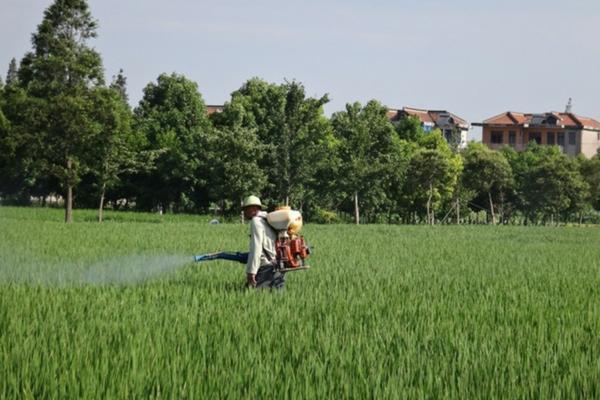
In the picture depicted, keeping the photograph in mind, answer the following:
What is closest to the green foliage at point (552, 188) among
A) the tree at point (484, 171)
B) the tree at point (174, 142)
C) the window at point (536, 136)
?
the tree at point (484, 171)

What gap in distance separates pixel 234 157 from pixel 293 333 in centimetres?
3332

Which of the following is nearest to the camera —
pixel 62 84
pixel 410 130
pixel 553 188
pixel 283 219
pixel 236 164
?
pixel 283 219

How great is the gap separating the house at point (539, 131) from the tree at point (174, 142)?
4208cm

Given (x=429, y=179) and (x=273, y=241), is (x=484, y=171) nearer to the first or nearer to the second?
(x=429, y=179)

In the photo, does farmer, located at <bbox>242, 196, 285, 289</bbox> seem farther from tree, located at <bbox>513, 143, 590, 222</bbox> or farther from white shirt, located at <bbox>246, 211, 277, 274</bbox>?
tree, located at <bbox>513, 143, 590, 222</bbox>

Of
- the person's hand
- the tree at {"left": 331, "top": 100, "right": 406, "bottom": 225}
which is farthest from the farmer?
the tree at {"left": 331, "top": 100, "right": 406, "bottom": 225}

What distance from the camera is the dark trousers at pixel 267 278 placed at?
9.05 meters

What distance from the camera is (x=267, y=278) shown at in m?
9.12

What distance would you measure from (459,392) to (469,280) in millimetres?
7610

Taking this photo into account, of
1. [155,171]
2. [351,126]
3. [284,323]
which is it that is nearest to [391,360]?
[284,323]

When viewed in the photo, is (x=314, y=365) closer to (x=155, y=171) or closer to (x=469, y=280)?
(x=469, y=280)

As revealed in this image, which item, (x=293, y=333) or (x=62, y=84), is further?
(x=62, y=84)

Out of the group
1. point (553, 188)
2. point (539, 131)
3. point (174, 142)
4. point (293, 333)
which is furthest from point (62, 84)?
point (539, 131)

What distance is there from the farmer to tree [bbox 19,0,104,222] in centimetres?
2233
